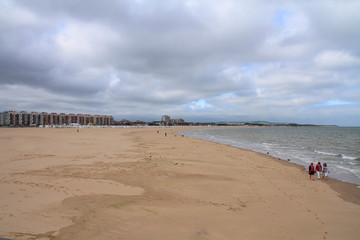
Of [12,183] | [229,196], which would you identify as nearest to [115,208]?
[229,196]

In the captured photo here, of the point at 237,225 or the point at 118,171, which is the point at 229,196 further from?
the point at 118,171

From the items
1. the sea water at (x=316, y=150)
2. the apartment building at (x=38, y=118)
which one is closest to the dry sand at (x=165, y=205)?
the sea water at (x=316, y=150)

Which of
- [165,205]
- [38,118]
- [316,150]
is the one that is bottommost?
[316,150]

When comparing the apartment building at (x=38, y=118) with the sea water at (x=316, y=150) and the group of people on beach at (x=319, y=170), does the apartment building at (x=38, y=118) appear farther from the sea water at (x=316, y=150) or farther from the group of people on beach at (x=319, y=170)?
the group of people on beach at (x=319, y=170)

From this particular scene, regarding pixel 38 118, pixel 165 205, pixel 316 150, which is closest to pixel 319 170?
pixel 165 205

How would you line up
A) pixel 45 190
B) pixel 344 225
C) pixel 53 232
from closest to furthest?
pixel 53 232, pixel 344 225, pixel 45 190

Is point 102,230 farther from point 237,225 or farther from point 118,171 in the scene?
point 118,171

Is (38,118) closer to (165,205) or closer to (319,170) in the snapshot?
(165,205)

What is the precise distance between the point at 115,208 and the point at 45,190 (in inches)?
117

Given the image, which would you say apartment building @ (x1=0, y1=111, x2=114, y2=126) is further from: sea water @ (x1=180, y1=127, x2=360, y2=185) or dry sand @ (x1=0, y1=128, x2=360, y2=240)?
dry sand @ (x1=0, y1=128, x2=360, y2=240)

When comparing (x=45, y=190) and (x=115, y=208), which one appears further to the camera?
(x=45, y=190)

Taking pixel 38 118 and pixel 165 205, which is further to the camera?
pixel 38 118

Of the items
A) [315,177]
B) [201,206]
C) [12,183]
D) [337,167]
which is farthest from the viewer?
[337,167]

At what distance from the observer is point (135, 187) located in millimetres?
8680
